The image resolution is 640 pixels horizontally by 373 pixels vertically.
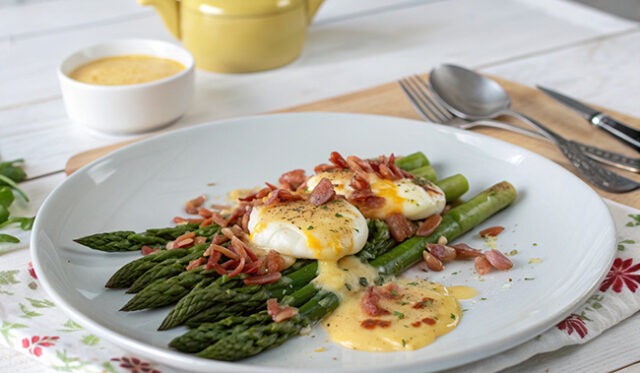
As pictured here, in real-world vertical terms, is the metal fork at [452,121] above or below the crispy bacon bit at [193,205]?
above

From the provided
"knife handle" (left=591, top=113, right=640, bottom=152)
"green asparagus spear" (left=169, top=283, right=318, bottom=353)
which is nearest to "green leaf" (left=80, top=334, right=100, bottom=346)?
"green asparagus spear" (left=169, top=283, right=318, bottom=353)

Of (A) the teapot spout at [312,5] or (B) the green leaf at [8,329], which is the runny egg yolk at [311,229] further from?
(A) the teapot spout at [312,5]

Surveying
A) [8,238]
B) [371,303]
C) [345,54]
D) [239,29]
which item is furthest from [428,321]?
[345,54]

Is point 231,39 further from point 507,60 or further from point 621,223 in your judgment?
point 621,223

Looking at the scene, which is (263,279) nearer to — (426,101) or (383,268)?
(383,268)

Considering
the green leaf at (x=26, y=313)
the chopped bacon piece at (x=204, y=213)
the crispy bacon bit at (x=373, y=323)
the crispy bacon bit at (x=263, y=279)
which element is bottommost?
the green leaf at (x=26, y=313)

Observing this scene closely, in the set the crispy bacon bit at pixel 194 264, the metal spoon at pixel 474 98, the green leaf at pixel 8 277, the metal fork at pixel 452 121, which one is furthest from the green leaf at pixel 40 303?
the metal spoon at pixel 474 98
